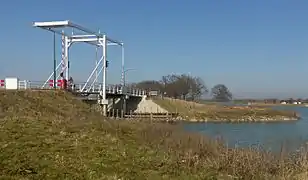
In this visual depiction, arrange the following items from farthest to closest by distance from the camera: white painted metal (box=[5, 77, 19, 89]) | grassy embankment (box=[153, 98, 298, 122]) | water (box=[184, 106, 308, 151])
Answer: grassy embankment (box=[153, 98, 298, 122]) < white painted metal (box=[5, 77, 19, 89]) < water (box=[184, 106, 308, 151])

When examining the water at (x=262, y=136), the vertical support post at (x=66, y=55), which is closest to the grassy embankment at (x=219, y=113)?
the water at (x=262, y=136)

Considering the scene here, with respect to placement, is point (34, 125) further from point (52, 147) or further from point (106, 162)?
point (106, 162)

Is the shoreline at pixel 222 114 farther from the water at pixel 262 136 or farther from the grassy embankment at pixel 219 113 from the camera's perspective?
the water at pixel 262 136

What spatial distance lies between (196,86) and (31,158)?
12320cm

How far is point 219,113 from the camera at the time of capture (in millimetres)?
93250

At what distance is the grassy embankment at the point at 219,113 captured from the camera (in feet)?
287

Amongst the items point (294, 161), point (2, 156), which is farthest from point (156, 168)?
point (294, 161)

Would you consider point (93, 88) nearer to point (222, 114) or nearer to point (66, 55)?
point (66, 55)

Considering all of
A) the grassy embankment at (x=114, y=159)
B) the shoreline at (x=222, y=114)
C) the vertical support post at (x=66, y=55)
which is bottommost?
the shoreline at (x=222, y=114)

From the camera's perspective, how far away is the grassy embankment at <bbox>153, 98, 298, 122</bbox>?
287 feet

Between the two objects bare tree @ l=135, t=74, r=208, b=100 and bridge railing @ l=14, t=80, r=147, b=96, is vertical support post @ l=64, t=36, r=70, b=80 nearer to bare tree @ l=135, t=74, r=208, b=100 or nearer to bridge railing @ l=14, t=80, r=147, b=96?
bridge railing @ l=14, t=80, r=147, b=96

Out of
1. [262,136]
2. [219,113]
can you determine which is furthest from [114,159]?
[219,113]

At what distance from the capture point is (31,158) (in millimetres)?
11211

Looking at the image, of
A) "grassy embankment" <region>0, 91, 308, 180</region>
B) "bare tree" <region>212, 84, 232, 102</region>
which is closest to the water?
"grassy embankment" <region>0, 91, 308, 180</region>
